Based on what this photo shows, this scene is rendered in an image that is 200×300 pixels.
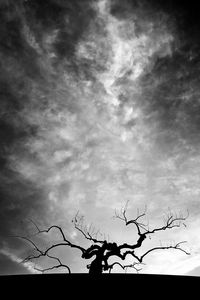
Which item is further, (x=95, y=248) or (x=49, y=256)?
(x=49, y=256)
